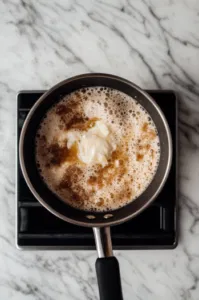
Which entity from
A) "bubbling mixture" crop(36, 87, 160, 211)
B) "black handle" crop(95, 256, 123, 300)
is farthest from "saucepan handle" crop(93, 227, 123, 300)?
"bubbling mixture" crop(36, 87, 160, 211)

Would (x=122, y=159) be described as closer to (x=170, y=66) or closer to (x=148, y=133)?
(x=148, y=133)

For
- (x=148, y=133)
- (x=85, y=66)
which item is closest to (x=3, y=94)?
(x=85, y=66)

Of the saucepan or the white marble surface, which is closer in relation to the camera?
the saucepan

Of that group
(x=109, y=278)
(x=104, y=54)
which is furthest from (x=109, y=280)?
(x=104, y=54)

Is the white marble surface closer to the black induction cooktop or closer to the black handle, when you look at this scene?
the black induction cooktop

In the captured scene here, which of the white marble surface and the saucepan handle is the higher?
the white marble surface

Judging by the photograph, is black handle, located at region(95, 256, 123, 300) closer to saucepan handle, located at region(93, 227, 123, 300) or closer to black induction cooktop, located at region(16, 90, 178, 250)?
saucepan handle, located at region(93, 227, 123, 300)

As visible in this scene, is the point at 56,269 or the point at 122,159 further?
the point at 56,269
